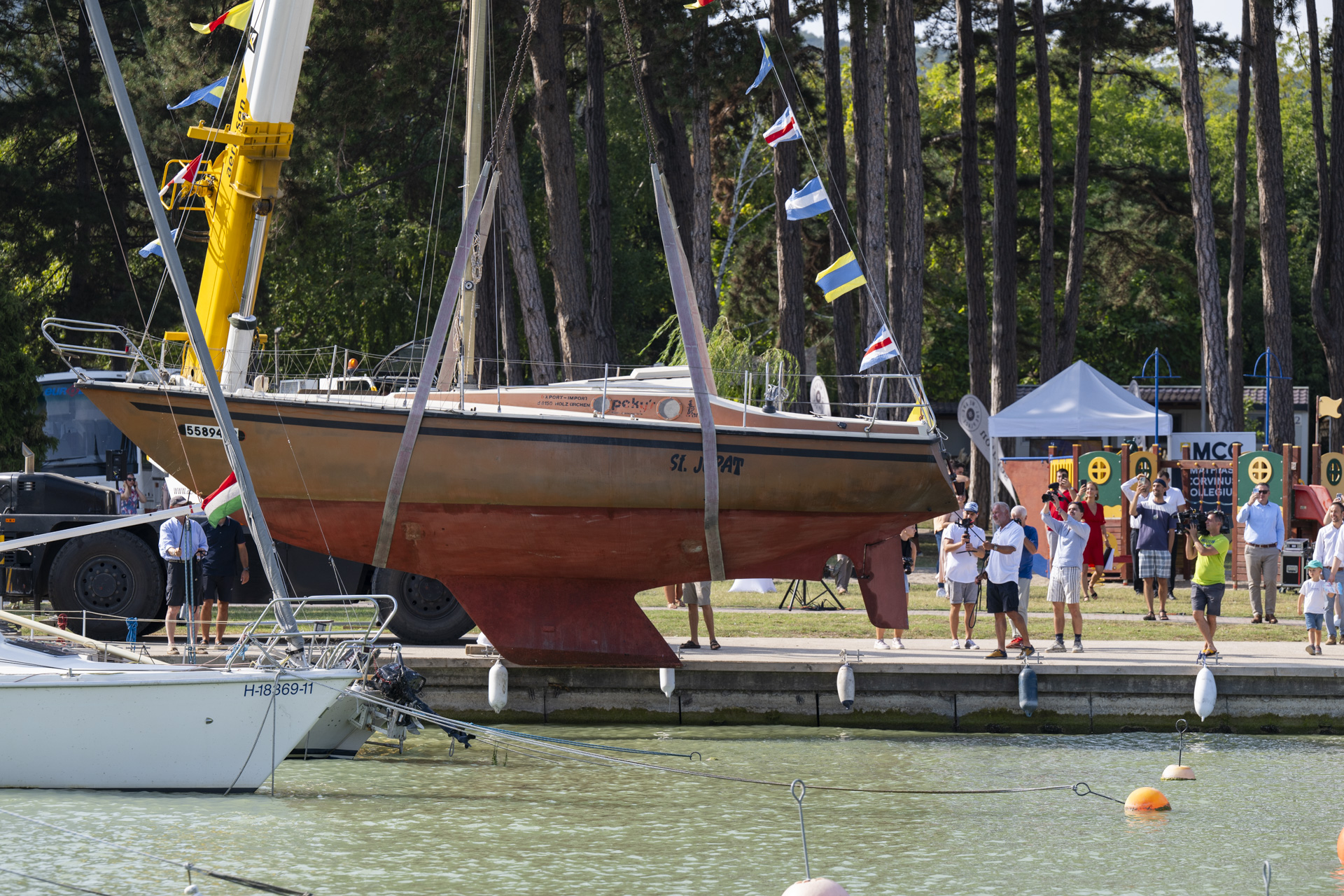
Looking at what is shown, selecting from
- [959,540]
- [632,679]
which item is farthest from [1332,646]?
[632,679]

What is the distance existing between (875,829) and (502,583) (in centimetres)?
524

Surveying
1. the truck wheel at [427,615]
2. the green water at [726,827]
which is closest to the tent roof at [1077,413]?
the green water at [726,827]

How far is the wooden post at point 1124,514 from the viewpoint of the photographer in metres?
21.8

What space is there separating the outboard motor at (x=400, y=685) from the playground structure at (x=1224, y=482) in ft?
40.6

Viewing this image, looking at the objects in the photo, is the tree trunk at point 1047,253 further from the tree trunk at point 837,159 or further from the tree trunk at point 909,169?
the tree trunk at point 909,169

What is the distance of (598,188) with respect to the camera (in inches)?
1022

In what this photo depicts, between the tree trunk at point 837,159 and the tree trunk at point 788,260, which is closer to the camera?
the tree trunk at point 788,260

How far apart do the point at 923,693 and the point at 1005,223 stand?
16.6m

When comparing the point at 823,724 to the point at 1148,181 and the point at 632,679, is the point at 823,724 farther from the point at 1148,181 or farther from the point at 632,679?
the point at 1148,181

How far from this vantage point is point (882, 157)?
25.8m

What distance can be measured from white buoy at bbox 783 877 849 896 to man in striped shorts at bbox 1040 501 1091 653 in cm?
793

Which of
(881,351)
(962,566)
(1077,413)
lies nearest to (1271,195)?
(1077,413)

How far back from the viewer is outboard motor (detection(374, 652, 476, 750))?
12.1m

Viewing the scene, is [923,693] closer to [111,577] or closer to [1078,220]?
[111,577]
